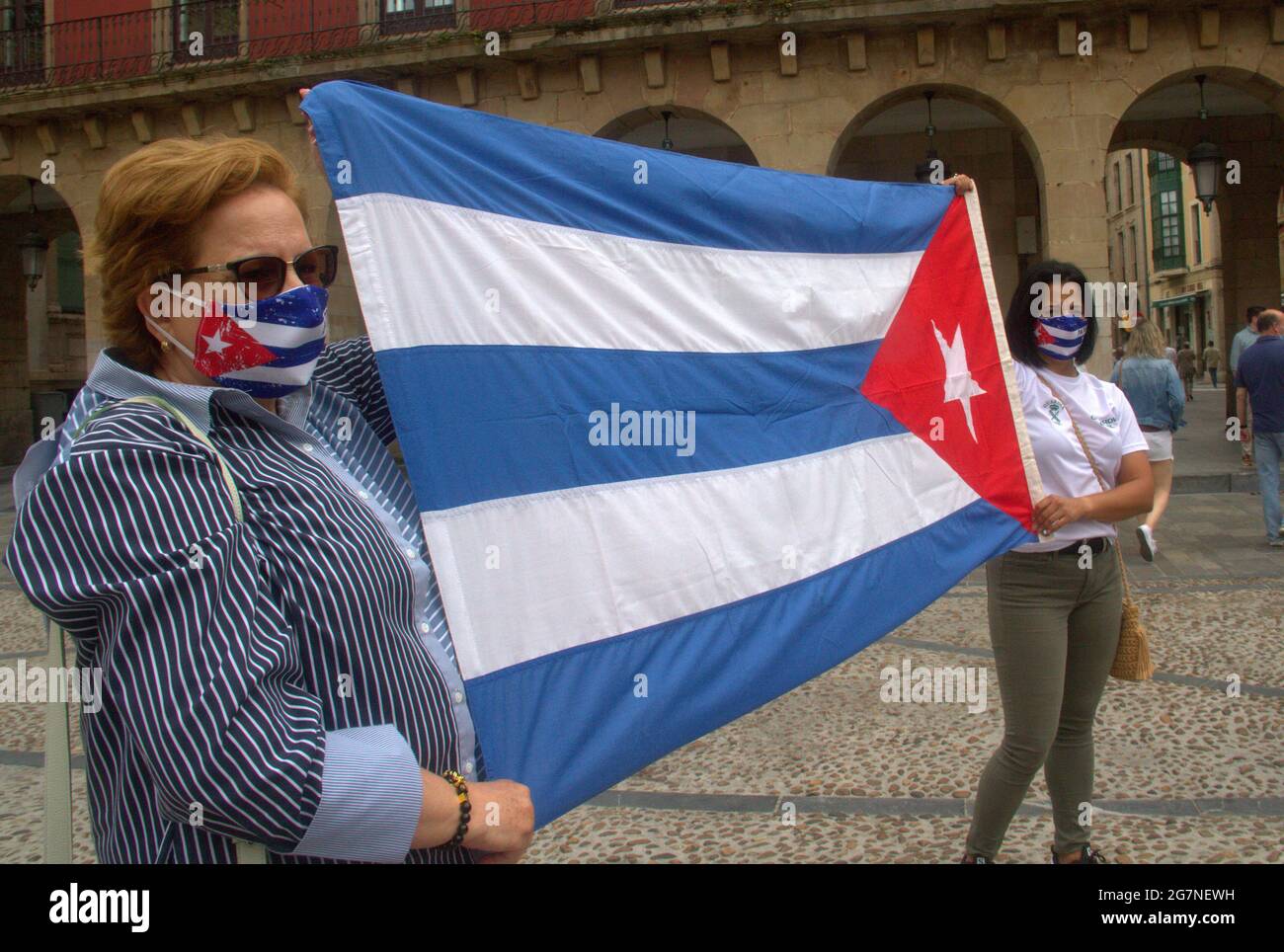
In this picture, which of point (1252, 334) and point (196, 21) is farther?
point (196, 21)

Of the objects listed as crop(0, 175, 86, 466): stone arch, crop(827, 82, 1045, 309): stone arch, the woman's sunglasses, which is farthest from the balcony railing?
the woman's sunglasses

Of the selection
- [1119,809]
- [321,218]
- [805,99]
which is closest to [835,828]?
[1119,809]

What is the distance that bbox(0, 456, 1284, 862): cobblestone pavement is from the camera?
3547 mm

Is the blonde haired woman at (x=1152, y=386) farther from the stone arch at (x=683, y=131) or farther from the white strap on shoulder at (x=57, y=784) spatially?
the white strap on shoulder at (x=57, y=784)

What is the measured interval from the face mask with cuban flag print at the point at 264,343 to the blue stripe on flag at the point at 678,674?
0.60 m

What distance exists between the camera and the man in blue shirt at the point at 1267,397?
912 cm

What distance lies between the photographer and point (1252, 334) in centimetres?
1182

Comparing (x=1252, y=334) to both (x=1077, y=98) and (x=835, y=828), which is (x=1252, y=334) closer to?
(x=1077, y=98)

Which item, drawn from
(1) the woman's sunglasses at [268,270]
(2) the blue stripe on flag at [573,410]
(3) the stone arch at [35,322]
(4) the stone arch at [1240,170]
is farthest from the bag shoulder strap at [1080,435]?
(3) the stone arch at [35,322]

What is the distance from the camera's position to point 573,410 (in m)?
2.06

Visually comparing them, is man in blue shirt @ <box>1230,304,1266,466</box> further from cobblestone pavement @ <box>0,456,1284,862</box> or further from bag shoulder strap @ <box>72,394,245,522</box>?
bag shoulder strap @ <box>72,394,245,522</box>

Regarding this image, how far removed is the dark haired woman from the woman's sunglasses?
2.24 meters

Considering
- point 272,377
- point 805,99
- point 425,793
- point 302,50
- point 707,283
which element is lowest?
point 425,793

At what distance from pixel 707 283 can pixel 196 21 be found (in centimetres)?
1693
